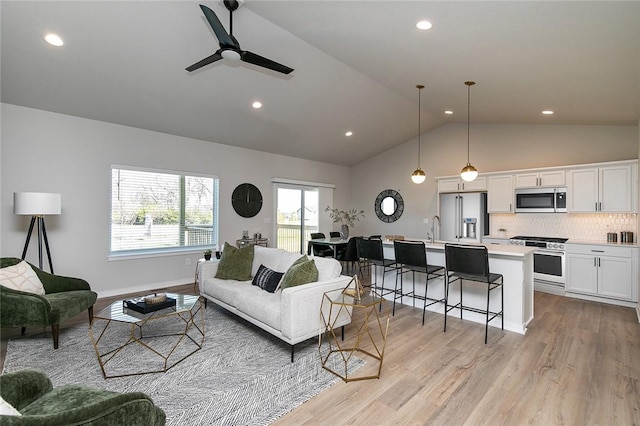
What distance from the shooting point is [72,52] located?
138 inches

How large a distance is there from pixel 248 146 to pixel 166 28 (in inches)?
134

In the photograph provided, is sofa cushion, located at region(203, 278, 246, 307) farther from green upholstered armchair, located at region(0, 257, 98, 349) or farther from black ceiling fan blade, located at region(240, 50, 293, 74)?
black ceiling fan blade, located at region(240, 50, 293, 74)

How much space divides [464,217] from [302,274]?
476 centimetres

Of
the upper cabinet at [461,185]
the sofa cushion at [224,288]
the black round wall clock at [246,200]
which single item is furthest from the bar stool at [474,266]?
the black round wall clock at [246,200]

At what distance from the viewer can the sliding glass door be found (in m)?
7.54

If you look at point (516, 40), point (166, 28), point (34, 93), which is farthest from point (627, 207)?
point (34, 93)

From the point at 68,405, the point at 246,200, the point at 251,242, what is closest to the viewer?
the point at 68,405

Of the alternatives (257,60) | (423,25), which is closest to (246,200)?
(257,60)

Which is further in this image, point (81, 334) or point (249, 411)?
point (81, 334)

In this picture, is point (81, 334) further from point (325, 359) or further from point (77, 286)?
point (325, 359)

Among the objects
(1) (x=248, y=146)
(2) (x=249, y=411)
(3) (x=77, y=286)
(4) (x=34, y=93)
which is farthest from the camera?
(1) (x=248, y=146)

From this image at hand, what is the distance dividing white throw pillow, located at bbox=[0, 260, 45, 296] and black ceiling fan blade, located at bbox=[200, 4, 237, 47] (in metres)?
3.27

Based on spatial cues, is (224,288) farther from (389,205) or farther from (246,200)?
(389,205)

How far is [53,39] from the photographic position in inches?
129
